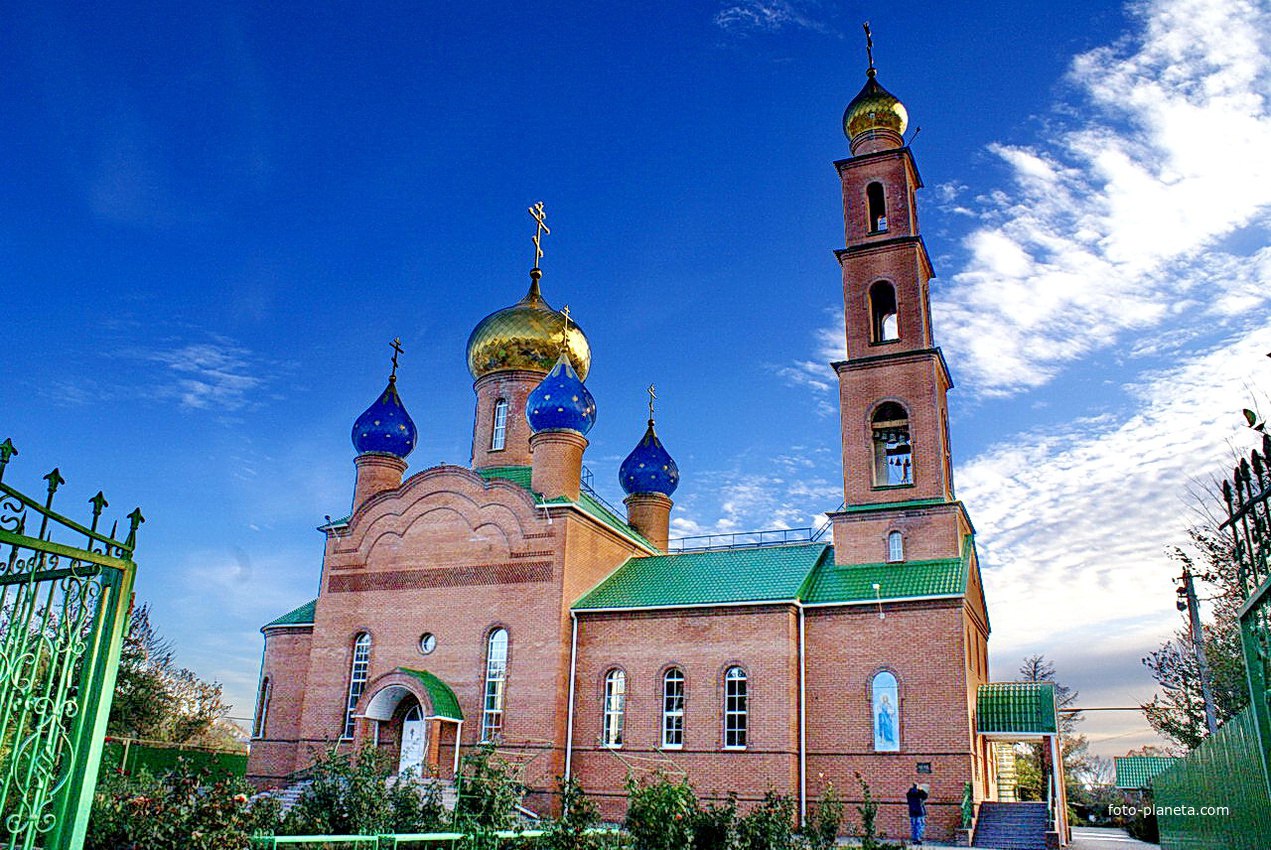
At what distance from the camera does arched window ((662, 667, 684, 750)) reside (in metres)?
15.9

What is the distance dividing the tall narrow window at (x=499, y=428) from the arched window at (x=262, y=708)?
6748 millimetres

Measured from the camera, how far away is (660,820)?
8.18m

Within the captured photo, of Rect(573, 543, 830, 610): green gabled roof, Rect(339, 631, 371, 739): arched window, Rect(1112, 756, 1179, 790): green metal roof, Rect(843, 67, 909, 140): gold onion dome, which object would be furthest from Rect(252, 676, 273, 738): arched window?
Rect(1112, 756, 1179, 790): green metal roof

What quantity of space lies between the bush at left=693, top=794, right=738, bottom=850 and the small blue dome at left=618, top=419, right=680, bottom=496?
13362mm

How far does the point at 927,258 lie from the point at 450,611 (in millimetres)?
11274

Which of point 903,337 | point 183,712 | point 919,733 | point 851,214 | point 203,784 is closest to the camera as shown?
point 203,784

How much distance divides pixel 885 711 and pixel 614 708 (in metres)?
4.56

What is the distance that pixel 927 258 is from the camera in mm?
18328

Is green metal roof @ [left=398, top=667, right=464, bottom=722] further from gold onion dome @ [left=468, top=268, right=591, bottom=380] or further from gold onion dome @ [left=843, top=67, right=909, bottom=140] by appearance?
gold onion dome @ [left=843, top=67, right=909, bottom=140]

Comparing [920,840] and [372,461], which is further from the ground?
[372,461]

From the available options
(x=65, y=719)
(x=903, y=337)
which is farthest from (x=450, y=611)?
(x=65, y=719)

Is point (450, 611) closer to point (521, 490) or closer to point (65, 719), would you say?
point (521, 490)

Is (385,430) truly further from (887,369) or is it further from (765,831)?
(765,831)

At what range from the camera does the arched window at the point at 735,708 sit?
50.9 ft
